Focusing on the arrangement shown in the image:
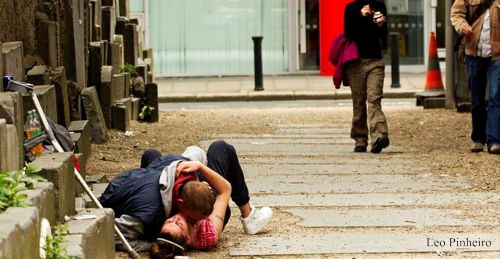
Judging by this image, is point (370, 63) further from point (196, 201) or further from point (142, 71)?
point (196, 201)

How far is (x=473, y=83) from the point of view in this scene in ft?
41.8

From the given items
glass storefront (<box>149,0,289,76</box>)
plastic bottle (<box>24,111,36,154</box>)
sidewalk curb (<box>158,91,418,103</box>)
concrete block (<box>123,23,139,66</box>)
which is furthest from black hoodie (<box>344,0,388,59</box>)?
glass storefront (<box>149,0,289,76</box>)

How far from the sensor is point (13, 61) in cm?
845

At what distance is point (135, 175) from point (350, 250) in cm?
134

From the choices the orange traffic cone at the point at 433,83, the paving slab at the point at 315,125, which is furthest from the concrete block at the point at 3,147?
the orange traffic cone at the point at 433,83

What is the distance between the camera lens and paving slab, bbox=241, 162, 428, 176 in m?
11.5

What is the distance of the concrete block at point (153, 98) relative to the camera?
16797 mm

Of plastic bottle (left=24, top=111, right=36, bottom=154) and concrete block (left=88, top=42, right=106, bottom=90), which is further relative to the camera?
concrete block (left=88, top=42, right=106, bottom=90)

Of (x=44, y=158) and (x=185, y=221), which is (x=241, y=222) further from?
(x=44, y=158)

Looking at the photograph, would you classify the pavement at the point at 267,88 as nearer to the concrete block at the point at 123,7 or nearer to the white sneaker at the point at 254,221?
the concrete block at the point at 123,7

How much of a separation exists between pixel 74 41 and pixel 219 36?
15.2 meters

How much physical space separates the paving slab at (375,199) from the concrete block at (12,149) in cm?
331

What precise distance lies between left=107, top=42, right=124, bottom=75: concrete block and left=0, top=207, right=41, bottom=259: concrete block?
9597 millimetres

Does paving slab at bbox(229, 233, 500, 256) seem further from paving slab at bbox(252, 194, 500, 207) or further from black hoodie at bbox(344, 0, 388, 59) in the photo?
black hoodie at bbox(344, 0, 388, 59)
